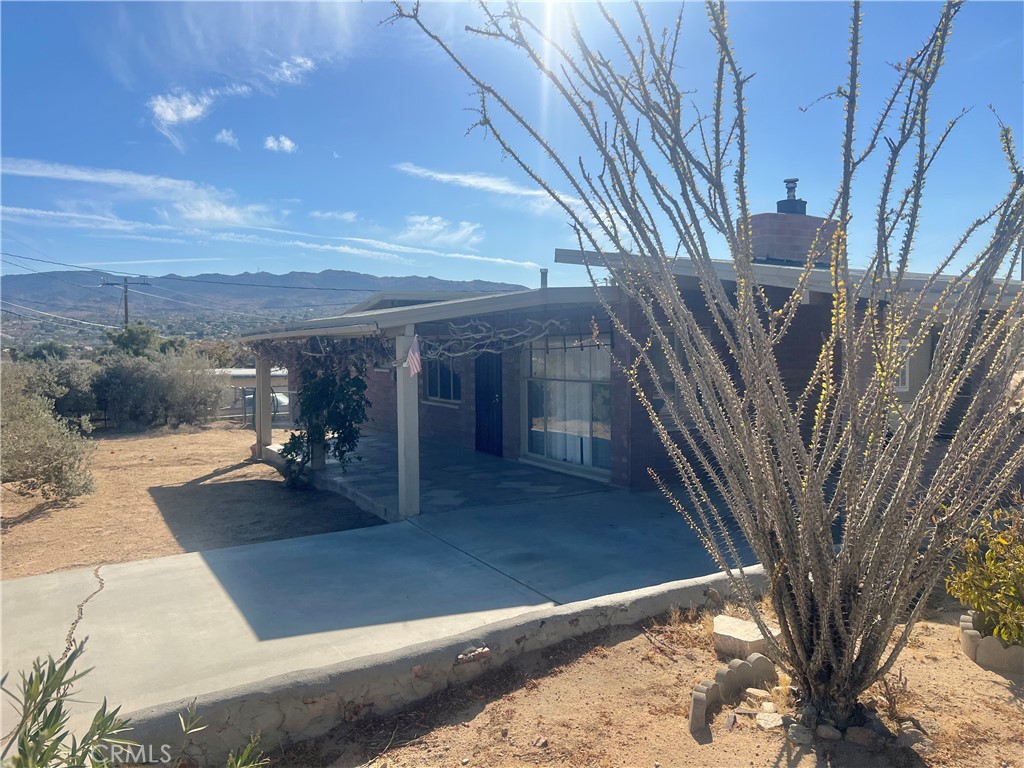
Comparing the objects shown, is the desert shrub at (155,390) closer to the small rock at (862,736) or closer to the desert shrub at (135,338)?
the desert shrub at (135,338)

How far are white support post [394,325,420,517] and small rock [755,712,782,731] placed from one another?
5.39 m

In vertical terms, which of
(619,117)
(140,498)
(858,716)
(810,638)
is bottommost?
(140,498)

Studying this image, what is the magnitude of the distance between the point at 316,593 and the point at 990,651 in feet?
15.3

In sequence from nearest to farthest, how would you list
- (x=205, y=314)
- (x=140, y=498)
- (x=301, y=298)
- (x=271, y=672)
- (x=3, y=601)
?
(x=271, y=672) → (x=3, y=601) → (x=140, y=498) → (x=205, y=314) → (x=301, y=298)

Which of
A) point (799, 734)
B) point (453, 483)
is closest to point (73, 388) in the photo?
point (453, 483)

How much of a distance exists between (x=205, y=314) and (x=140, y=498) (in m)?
80.8

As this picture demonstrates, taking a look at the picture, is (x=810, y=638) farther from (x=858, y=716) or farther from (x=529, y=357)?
(x=529, y=357)

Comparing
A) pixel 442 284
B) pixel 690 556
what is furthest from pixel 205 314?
pixel 690 556

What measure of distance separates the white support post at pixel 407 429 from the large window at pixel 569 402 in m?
3.05

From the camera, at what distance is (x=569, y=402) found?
1127 centimetres

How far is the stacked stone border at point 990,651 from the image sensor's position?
3986 millimetres

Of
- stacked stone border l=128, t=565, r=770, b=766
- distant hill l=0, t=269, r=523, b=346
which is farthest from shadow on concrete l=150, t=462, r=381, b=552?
distant hill l=0, t=269, r=523, b=346

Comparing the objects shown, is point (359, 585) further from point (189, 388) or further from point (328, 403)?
point (189, 388)

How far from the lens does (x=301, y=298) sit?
93188 millimetres
